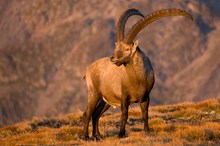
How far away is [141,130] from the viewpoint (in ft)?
65.6

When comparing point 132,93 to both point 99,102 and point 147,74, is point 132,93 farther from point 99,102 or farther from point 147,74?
point 99,102

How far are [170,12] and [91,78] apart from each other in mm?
4342

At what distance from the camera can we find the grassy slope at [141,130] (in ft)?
52.9

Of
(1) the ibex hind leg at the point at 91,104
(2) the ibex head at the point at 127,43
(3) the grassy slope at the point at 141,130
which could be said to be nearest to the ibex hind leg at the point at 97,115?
(1) the ibex hind leg at the point at 91,104

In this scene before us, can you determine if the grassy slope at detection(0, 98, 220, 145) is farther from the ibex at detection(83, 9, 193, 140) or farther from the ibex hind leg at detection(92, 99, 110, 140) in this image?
the ibex at detection(83, 9, 193, 140)

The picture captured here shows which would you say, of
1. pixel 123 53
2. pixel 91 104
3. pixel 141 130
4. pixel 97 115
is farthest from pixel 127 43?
pixel 141 130

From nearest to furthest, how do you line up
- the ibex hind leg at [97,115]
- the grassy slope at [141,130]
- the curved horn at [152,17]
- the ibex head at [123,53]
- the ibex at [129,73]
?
the grassy slope at [141,130], the curved horn at [152,17], the ibex at [129,73], the ibex head at [123,53], the ibex hind leg at [97,115]

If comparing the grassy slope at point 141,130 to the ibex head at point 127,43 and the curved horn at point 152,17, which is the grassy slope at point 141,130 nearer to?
the ibex head at point 127,43

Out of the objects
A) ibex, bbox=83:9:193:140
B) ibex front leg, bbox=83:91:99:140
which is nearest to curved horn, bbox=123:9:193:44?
ibex, bbox=83:9:193:140

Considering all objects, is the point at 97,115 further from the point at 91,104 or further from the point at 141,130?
the point at 141,130

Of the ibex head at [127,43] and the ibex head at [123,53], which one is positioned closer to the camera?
the ibex head at [127,43]

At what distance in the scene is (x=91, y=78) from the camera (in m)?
20.0

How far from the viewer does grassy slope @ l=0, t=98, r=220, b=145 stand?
16109 mm

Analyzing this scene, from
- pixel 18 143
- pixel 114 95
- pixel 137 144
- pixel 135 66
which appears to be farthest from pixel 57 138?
pixel 137 144
